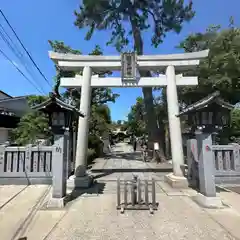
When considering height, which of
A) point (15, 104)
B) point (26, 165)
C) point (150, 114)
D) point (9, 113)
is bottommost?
point (26, 165)

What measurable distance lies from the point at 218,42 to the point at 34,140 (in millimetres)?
13254

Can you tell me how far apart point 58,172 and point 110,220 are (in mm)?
2144

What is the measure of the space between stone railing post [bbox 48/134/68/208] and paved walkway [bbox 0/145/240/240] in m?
0.29

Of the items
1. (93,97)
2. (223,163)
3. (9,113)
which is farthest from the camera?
(9,113)

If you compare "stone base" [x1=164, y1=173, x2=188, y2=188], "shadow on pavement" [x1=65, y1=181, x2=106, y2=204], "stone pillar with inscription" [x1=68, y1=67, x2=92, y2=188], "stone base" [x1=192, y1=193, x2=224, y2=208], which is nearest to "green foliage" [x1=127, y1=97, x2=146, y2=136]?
"stone pillar with inscription" [x1=68, y1=67, x2=92, y2=188]

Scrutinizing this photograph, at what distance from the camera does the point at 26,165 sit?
8945 mm

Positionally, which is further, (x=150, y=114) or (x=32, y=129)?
(x=150, y=114)

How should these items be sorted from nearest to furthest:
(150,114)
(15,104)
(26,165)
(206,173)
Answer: (206,173) → (26,165) → (150,114) → (15,104)

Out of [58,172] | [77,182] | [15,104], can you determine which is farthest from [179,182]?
[15,104]

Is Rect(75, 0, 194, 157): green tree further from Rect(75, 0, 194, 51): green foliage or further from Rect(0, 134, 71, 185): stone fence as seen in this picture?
Rect(0, 134, 71, 185): stone fence

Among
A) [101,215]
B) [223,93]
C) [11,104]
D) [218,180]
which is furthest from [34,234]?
[11,104]

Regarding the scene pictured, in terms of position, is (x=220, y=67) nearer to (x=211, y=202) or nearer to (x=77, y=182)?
(x=211, y=202)

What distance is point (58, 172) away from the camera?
6.29 meters

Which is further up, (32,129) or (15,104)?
(15,104)
